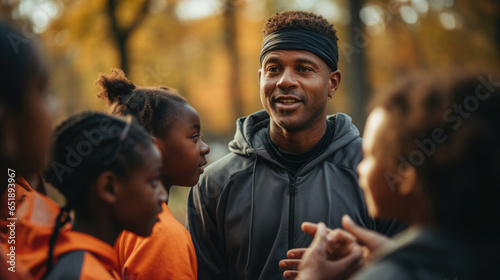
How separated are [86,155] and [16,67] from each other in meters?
0.54

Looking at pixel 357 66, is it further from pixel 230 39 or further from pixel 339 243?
pixel 339 243

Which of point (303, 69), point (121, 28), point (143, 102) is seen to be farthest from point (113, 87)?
point (121, 28)

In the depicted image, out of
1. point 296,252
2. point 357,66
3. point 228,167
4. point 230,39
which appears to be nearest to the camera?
point 296,252

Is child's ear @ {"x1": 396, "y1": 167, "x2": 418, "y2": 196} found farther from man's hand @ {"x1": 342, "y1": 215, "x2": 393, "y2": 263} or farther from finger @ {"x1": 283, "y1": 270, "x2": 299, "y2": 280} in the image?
finger @ {"x1": 283, "y1": 270, "x2": 299, "y2": 280}

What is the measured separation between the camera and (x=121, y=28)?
1165 centimetres

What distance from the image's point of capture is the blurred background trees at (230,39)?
36.0 feet

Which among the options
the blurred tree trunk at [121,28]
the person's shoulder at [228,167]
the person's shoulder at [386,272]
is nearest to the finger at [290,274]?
the person's shoulder at [228,167]

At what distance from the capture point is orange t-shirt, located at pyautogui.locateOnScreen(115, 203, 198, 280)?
230 cm

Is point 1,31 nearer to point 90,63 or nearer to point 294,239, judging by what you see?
point 294,239

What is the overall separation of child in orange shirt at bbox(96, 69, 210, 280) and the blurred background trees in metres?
5.13

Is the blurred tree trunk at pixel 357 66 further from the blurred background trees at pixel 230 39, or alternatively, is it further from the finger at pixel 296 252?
the finger at pixel 296 252

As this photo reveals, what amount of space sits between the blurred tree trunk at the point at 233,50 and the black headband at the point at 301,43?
40.4ft

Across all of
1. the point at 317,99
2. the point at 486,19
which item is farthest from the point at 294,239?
the point at 486,19

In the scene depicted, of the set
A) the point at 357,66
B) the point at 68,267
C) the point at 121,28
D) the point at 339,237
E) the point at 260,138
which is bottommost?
the point at 68,267
